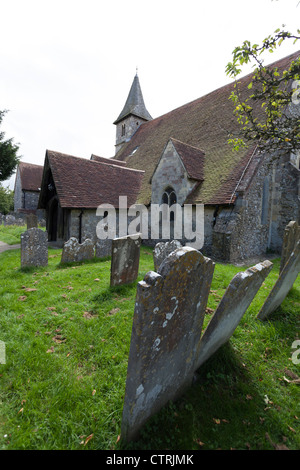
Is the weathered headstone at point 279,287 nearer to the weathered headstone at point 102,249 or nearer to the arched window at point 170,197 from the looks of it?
the weathered headstone at point 102,249

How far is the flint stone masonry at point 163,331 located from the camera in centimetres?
181

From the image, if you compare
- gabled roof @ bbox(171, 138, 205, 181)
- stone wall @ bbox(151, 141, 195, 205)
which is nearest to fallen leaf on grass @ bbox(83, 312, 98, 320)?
stone wall @ bbox(151, 141, 195, 205)

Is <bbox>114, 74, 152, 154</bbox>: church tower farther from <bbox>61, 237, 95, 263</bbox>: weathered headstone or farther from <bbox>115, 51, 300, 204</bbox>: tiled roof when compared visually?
<bbox>61, 237, 95, 263</bbox>: weathered headstone

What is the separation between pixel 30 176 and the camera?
29.7 meters

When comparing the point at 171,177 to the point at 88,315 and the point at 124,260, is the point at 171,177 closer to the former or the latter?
the point at 124,260

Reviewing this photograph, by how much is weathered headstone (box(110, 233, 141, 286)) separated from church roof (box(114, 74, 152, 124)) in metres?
24.8

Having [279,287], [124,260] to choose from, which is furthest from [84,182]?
[279,287]

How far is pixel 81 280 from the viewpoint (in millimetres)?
5863

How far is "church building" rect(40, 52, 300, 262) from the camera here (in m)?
9.32

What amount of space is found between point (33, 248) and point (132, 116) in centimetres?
2387

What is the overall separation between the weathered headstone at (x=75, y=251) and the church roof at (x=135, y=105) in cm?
2277

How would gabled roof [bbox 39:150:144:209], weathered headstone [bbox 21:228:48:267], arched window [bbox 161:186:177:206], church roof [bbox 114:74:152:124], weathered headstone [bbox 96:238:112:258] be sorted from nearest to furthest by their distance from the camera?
weathered headstone [bbox 21:228:48:267]
weathered headstone [bbox 96:238:112:258]
gabled roof [bbox 39:150:144:209]
arched window [bbox 161:186:177:206]
church roof [bbox 114:74:152:124]

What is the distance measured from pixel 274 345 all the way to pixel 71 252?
6.70 m

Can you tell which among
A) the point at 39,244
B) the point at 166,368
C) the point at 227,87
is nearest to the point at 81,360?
the point at 166,368
